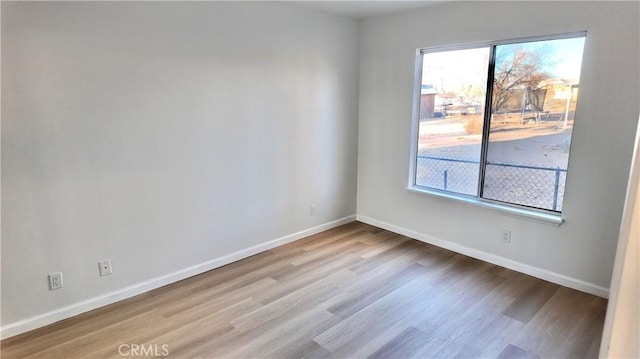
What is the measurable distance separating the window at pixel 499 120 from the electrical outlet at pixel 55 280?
3381mm

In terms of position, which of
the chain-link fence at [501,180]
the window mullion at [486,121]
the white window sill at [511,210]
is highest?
the window mullion at [486,121]

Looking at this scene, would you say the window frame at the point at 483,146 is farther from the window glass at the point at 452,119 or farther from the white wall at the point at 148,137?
the white wall at the point at 148,137

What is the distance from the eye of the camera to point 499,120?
3.21 meters

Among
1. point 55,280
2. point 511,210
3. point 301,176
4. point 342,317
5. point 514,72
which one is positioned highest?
point 514,72

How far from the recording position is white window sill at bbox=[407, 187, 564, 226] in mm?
2907

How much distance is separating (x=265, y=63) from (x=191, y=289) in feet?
7.17

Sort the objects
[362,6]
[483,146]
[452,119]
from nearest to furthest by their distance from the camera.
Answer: [483,146] < [362,6] < [452,119]

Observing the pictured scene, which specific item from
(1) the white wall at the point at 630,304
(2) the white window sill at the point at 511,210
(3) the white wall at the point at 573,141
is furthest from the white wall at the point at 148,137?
(1) the white wall at the point at 630,304

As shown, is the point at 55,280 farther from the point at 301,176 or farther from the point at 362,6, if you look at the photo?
the point at 362,6

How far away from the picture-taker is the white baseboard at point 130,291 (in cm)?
233

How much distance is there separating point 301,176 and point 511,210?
2.13 meters

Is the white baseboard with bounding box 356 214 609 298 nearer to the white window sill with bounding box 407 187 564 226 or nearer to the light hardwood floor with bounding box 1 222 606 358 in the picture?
the light hardwood floor with bounding box 1 222 606 358

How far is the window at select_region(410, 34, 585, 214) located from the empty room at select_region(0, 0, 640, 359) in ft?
0.06

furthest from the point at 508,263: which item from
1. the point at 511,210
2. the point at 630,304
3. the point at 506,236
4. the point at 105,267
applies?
the point at 105,267
